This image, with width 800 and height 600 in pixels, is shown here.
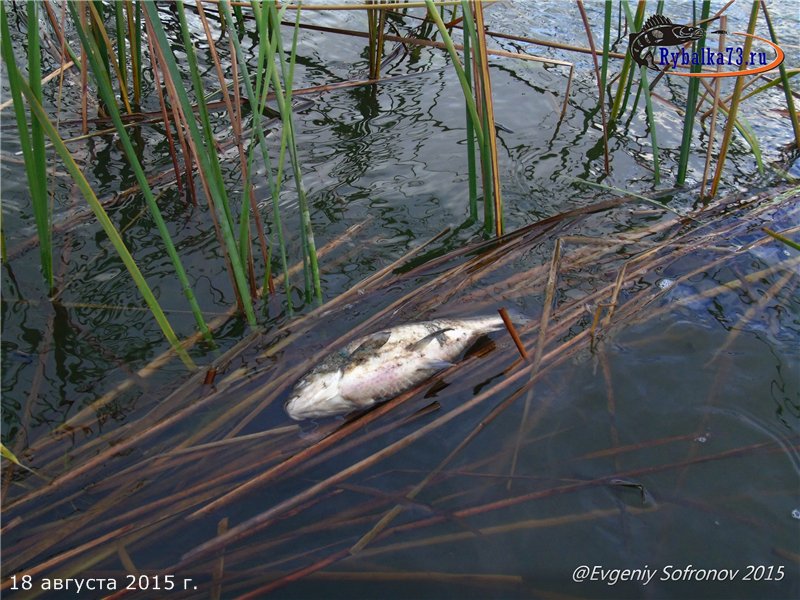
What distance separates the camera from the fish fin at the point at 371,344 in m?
2.12

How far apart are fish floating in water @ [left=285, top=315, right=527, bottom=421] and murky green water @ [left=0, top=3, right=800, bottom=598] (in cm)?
8

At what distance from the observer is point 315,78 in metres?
4.47

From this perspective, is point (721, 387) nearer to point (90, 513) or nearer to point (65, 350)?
point (90, 513)

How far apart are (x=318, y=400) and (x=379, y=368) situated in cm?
24

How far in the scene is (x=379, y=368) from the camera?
2096mm

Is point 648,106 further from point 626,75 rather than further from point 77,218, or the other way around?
point 77,218

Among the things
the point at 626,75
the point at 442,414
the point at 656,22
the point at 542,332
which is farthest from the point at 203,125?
the point at 626,75

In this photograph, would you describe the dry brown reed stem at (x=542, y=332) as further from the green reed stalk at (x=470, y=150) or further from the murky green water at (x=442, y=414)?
the green reed stalk at (x=470, y=150)

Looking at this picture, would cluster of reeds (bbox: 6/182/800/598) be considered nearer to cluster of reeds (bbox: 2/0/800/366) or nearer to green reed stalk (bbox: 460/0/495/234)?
cluster of reeds (bbox: 2/0/800/366)

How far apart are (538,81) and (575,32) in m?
0.90

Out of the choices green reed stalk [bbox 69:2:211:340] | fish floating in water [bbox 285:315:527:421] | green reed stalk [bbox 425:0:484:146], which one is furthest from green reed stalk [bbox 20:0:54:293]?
green reed stalk [bbox 425:0:484:146]

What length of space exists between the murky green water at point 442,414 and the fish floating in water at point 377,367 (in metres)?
0.08

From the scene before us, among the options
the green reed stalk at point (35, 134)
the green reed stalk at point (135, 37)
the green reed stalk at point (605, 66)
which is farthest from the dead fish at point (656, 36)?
the green reed stalk at point (135, 37)

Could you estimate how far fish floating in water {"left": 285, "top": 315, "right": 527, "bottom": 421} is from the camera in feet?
6.67
